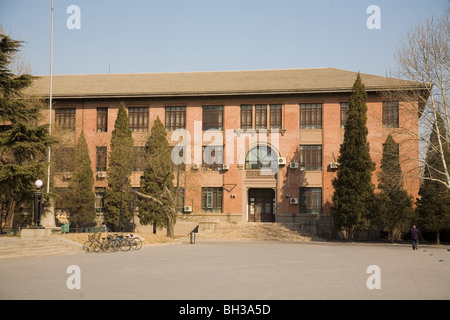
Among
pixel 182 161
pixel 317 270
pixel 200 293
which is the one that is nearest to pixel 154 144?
pixel 182 161

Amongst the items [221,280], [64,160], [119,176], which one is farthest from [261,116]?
[221,280]

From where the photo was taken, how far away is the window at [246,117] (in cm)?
4684

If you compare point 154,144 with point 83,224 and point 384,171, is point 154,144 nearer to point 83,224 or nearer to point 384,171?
point 83,224

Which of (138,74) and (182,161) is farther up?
(138,74)

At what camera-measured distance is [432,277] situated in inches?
607

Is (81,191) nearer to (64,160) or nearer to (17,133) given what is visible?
(64,160)

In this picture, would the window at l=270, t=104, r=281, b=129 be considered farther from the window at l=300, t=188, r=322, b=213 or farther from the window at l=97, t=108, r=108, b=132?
the window at l=97, t=108, r=108, b=132

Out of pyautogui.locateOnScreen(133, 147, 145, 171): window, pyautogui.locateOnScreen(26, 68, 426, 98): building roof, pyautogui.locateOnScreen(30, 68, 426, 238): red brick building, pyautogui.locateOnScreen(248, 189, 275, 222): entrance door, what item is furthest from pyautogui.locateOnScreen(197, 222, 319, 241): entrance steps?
pyautogui.locateOnScreen(26, 68, 426, 98): building roof

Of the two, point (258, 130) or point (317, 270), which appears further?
point (258, 130)

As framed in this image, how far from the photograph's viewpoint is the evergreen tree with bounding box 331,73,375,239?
3866 cm

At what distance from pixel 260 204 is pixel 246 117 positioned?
7.73 meters

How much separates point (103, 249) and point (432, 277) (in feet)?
51.5

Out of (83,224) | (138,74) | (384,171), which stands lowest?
(83,224)
